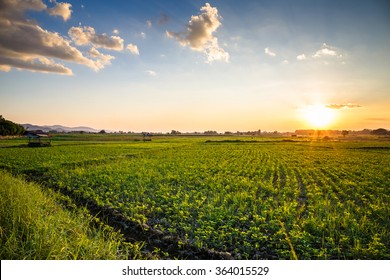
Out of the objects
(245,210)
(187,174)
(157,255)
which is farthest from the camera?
(187,174)

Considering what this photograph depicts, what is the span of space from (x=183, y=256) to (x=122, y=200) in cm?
531

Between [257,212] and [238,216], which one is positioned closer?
[238,216]

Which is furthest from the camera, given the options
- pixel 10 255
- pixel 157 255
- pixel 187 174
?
pixel 187 174

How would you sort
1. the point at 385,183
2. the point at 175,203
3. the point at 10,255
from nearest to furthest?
the point at 10,255 < the point at 175,203 < the point at 385,183

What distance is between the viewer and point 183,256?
232 inches
